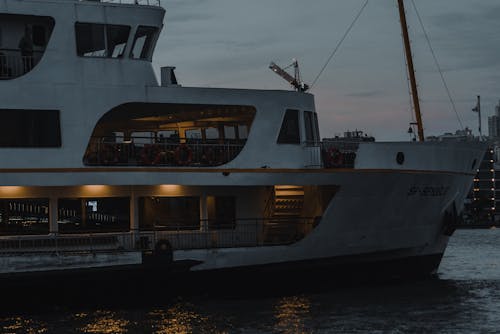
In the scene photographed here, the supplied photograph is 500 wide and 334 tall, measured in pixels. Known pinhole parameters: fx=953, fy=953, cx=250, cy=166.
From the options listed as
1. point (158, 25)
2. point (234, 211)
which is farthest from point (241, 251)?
point (158, 25)

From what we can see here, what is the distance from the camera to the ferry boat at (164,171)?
2336 cm

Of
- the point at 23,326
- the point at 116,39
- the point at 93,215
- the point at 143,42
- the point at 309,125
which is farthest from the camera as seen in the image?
the point at 309,125

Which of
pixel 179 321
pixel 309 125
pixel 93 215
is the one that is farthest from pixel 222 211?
pixel 179 321

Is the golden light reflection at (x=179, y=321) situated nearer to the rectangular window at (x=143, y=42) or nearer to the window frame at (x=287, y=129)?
the window frame at (x=287, y=129)

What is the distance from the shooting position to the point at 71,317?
2273 centimetres

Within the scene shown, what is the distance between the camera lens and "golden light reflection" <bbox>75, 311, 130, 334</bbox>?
21.3 meters

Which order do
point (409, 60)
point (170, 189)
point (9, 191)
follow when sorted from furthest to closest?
point (409, 60) → point (170, 189) → point (9, 191)

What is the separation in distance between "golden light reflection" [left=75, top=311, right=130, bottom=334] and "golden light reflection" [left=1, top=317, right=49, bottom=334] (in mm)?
955

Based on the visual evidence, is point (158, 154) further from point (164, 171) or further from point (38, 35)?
point (38, 35)

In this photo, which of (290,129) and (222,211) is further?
(222,211)

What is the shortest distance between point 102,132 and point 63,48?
13.6 ft

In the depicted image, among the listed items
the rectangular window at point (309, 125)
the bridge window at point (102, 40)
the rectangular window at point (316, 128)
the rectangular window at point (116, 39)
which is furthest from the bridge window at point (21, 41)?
the rectangular window at point (316, 128)

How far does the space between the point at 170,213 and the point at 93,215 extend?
2117mm

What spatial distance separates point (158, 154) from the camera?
24.6 meters
